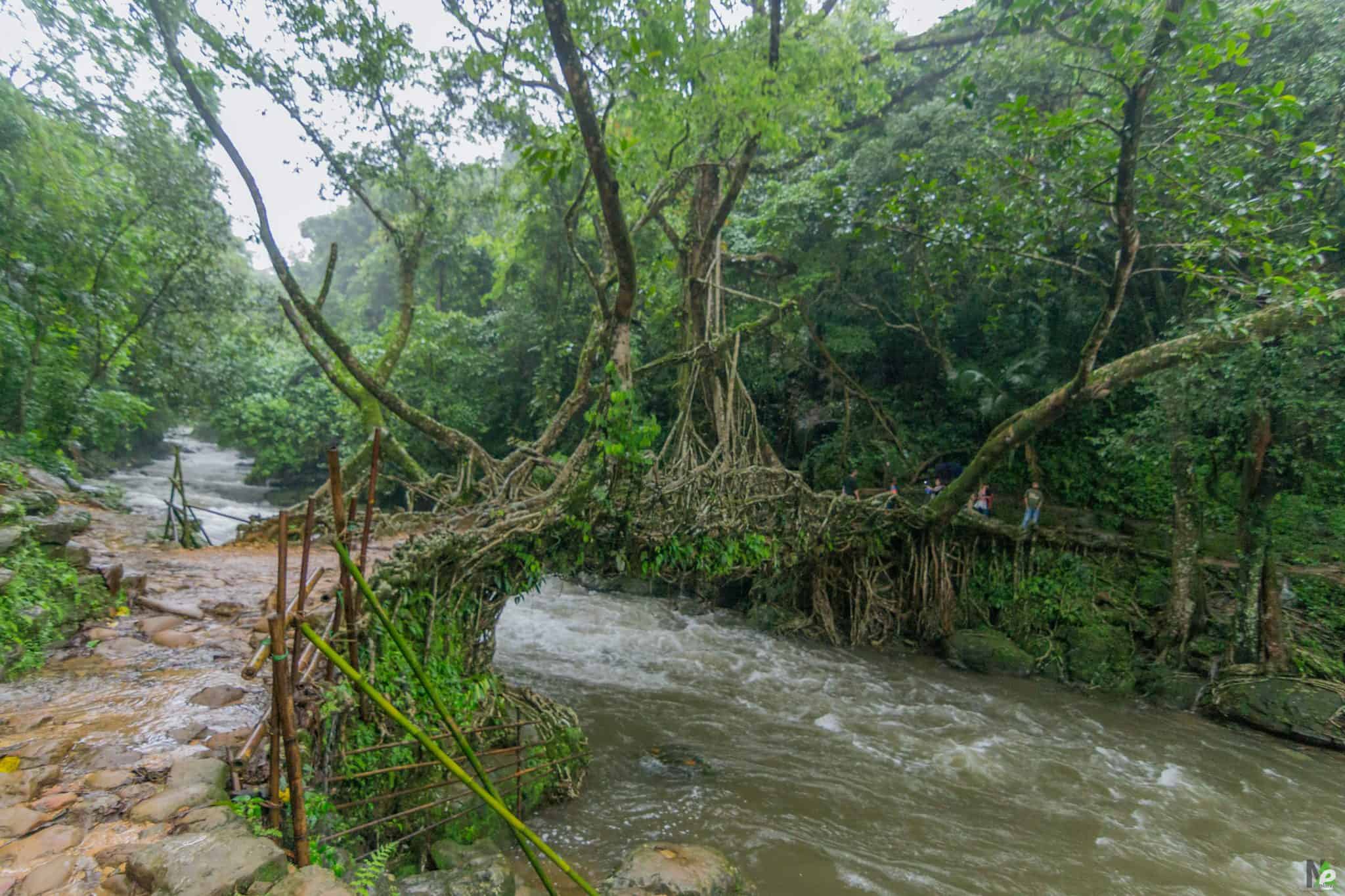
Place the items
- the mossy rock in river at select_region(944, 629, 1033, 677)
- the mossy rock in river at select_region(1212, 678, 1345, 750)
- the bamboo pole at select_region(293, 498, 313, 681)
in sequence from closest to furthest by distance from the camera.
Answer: the bamboo pole at select_region(293, 498, 313, 681), the mossy rock in river at select_region(1212, 678, 1345, 750), the mossy rock in river at select_region(944, 629, 1033, 677)

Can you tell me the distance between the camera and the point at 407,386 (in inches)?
602

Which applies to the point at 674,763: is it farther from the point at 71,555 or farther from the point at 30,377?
the point at 30,377

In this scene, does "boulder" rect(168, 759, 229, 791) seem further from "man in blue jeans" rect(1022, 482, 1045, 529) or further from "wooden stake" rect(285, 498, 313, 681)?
"man in blue jeans" rect(1022, 482, 1045, 529)

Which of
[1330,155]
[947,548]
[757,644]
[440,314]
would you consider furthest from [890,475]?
[440,314]

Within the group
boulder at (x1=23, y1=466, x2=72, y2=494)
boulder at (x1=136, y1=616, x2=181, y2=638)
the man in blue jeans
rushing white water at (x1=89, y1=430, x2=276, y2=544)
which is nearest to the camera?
boulder at (x1=136, y1=616, x2=181, y2=638)

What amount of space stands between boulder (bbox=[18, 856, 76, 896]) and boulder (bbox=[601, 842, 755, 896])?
8.35ft

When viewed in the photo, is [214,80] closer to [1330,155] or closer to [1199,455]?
[1330,155]

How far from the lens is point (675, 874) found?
3.89 meters

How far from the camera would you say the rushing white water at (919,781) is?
471 centimetres

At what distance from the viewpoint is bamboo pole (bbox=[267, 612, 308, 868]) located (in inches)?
95.2

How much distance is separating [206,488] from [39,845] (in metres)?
20.1

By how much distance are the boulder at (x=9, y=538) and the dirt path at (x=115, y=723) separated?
32.1 inches

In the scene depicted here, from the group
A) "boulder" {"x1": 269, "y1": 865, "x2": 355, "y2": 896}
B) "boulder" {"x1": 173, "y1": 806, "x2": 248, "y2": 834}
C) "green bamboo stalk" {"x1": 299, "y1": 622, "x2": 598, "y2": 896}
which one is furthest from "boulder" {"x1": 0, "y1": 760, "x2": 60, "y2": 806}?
"green bamboo stalk" {"x1": 299, "y1": 622, "x2": 598, "y2": 896}
